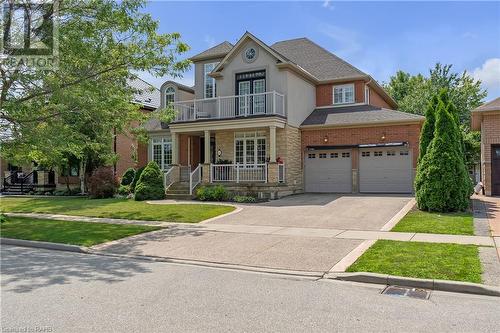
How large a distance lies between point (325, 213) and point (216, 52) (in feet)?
47.4

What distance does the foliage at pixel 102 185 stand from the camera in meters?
23.6

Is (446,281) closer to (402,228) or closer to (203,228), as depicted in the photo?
(402,228)

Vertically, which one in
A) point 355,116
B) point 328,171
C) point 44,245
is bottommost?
point 44,245

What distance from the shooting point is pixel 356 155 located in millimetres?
22031

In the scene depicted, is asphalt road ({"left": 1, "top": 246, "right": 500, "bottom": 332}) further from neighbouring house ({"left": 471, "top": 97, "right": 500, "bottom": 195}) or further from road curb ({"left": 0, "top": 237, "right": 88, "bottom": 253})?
neighbouring house ({"left": 471, "top": 97, "right": 500, "bottom": 195})

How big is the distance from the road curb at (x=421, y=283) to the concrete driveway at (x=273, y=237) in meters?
0.71

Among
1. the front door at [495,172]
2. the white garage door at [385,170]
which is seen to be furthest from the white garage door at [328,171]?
the front door at [495,172]

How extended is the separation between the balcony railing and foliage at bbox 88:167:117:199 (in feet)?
16.6

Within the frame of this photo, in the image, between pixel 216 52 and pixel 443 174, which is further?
pixel 216 52

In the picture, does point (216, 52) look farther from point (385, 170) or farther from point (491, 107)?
point (491, 107)

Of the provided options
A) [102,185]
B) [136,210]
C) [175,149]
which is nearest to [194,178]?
[175,149]

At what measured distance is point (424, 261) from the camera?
7719mm

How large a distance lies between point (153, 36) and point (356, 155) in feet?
39.9

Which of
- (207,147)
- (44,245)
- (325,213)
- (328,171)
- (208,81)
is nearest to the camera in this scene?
(44,245)
